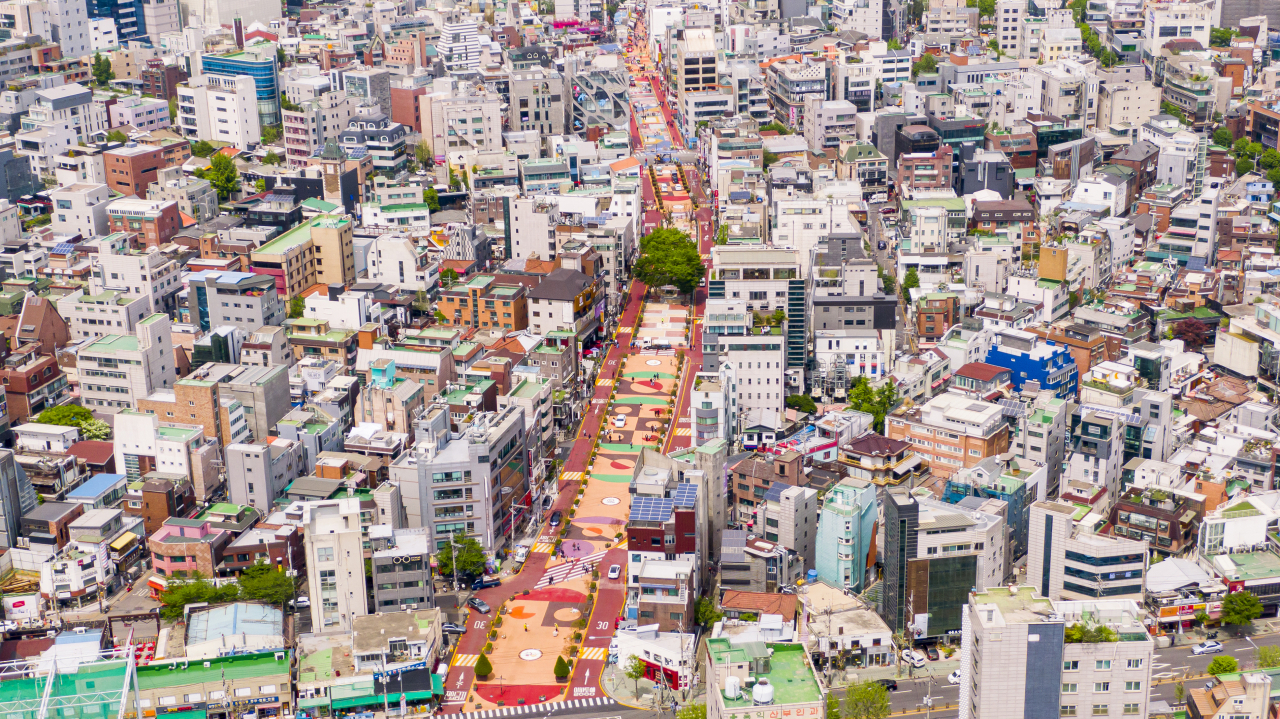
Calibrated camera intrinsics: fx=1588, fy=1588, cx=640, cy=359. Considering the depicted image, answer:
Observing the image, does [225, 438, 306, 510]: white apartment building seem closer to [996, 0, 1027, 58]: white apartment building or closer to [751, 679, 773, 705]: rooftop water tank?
Result: [751, 679, 773, 705]: rooftop water tank

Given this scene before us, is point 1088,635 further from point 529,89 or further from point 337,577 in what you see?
point 529,89

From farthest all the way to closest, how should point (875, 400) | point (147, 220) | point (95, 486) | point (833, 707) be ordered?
point (147, 220), point (875, 400), point (95, 486), point (833, 707)

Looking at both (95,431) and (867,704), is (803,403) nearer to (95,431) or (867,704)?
(867,704)

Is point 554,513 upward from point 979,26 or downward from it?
downward

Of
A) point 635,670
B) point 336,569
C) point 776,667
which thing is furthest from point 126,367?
point 776,667

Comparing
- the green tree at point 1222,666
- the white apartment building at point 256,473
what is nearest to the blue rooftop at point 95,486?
the white apartment building at point 256,473

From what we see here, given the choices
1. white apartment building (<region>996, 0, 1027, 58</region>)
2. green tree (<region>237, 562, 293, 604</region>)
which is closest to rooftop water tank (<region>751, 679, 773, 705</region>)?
green tree (<region>237, 562, 293, 604</region>)

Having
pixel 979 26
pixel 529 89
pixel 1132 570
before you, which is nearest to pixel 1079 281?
pixel 1132 570
